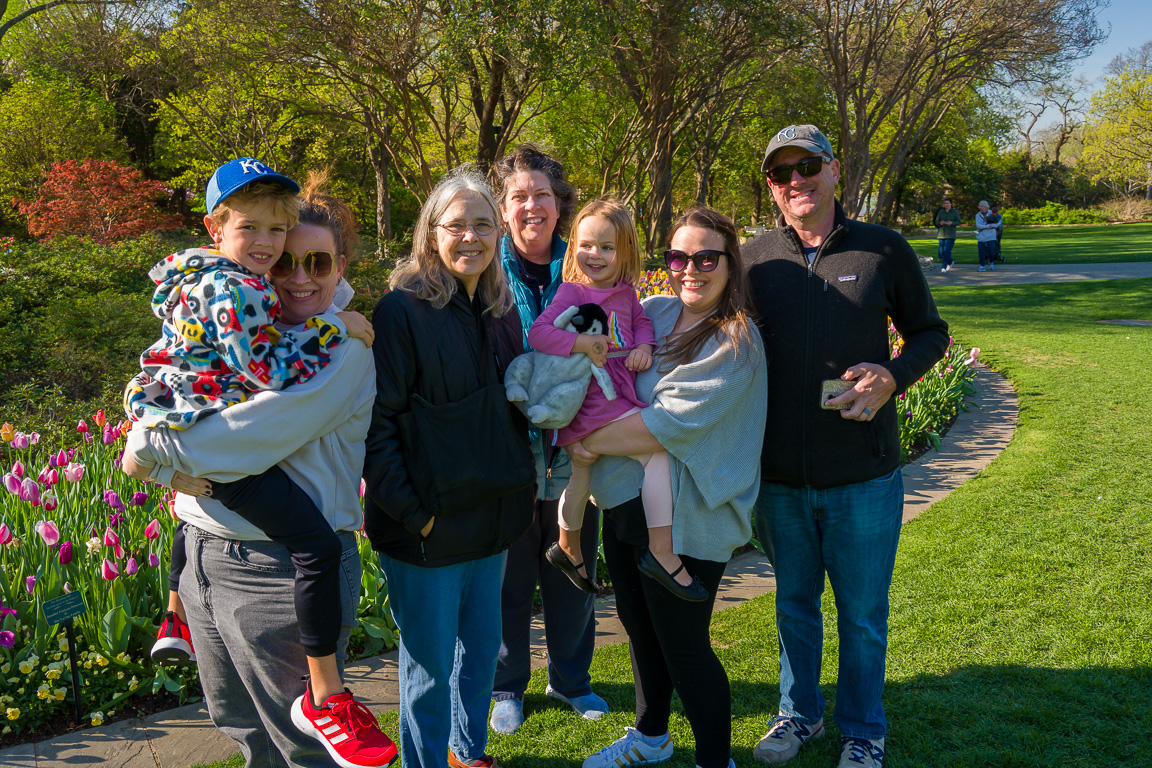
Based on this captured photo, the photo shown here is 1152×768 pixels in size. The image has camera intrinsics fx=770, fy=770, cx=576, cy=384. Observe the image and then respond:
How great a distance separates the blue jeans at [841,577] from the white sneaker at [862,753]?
24 mm

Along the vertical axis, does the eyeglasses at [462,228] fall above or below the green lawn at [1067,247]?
above

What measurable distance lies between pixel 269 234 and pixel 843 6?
16.9 metres

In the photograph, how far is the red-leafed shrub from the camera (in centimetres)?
2044

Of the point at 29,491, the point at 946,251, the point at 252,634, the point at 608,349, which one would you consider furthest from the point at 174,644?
the point at 946,251

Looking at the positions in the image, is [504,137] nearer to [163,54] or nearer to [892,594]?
[163,54]

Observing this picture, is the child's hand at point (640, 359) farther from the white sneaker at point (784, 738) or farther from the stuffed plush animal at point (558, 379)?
the white sneaker at point (784, 738)

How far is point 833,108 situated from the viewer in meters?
29.4

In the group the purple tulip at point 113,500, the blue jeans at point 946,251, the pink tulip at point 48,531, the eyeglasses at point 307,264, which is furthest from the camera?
the blue jeans at point 946,251

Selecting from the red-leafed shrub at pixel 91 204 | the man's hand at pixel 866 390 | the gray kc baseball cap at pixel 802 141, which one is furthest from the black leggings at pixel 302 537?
the red-leafed shrub at pixel 91 204

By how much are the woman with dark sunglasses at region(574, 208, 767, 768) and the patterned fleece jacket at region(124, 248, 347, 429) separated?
3.44 feet

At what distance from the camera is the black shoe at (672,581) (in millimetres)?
2451

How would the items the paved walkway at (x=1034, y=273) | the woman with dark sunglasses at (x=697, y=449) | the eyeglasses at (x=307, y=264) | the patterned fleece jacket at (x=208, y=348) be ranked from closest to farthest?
1. the patterned fleece jacket at (x=208, y=348)
2. the eyeglasses at (x=307, y=264)
3. the woman with dark sunglasses at (x=697, y=449)
4. the paved walkway at (x=1034, y=273)

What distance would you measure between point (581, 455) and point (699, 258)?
2.51ft

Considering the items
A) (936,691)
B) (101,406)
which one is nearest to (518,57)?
(101,406)
